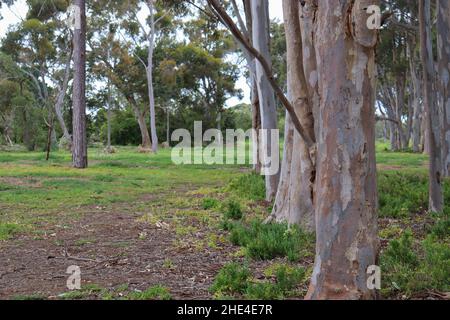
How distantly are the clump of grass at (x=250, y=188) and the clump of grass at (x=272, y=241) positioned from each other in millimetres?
3560

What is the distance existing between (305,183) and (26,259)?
3.32 metres

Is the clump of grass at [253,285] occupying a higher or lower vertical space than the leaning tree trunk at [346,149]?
lower

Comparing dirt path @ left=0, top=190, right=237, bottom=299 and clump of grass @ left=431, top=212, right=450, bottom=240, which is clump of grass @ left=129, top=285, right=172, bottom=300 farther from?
clump of grass @ left=431, top=212, right=450, bottom=240

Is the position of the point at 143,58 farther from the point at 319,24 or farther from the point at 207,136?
the point at 319,24


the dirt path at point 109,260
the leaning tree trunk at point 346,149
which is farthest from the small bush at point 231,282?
the leaning tree trunk at point 346,149

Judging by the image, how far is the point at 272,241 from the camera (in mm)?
5375

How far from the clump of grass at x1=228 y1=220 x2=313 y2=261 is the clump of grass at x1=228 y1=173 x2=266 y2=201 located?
3.56 m

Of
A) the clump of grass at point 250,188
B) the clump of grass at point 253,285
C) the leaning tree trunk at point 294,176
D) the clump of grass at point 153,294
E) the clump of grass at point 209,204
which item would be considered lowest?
the clump of grass at point 153,294

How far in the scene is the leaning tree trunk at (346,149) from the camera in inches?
123

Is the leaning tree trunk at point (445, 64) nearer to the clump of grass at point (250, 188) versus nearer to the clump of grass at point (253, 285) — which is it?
the clump of grass at point (250, 188)

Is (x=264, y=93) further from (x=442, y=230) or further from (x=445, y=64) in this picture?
(x=445, y=64)

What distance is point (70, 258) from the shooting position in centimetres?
538

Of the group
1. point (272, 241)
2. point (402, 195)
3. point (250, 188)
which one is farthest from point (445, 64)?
point (272, 241)

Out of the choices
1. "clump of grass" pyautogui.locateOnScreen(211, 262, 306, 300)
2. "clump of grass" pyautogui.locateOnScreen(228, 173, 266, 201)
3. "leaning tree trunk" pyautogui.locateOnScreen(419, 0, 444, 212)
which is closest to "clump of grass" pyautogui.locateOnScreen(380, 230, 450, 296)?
"clump of grass" pyautogui.locateOnScreen(211, 262, 306, 300)
